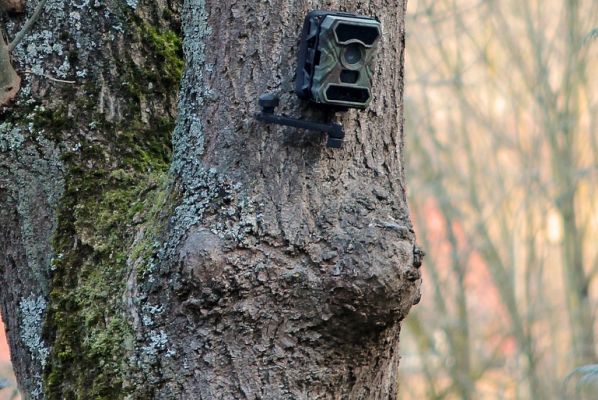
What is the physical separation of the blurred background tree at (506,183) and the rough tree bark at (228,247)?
3.80 metres

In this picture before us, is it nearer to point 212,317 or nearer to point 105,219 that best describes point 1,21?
point 105,219

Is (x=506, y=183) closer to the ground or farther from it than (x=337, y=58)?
farther from it

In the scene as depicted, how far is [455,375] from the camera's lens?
5500 mm

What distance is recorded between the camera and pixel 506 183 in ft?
18.3

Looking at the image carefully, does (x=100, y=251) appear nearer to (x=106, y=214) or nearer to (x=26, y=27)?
(x=106, y=214)

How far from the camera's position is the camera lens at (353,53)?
132cm

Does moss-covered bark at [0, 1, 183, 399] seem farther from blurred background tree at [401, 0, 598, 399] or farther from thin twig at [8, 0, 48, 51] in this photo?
blurred background tree at [401, 0, 598, 399]

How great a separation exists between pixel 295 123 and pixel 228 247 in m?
0.22

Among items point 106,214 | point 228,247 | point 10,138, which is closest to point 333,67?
point 228,247

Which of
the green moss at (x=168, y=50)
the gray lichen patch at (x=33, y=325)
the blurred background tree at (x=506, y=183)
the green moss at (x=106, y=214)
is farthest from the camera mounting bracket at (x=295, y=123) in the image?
the blurred background tree at (x=506, y=183)

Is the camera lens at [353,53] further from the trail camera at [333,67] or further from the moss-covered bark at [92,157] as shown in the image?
the moss-covered bark at [92,157]

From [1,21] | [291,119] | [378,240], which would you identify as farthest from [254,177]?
[1,21]

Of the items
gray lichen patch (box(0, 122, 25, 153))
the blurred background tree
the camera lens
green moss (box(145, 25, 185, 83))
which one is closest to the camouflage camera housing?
the camera lens

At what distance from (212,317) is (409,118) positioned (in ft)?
14.1
